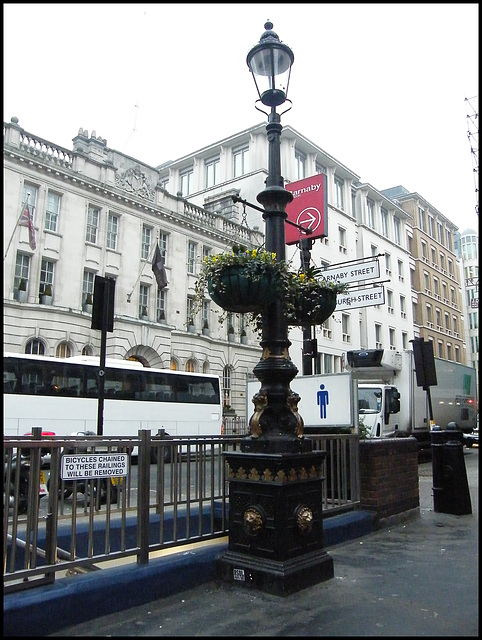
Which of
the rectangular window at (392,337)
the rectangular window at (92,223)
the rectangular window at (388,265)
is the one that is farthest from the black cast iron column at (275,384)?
the rectangular window at (388,265)

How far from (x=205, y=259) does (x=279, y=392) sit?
1497 millimetres

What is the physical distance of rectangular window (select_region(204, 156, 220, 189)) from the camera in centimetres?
4188

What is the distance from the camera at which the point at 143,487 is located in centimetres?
454

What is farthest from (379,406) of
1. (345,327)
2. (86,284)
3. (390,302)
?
(390,302)

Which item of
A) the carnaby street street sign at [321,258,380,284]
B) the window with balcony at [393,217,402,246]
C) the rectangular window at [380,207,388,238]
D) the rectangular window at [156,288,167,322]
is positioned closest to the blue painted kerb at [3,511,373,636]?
the carnaby street street sign at [321,258,380,284]

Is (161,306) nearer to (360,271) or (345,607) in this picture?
(360,271)

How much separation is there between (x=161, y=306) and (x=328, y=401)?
23.2 m

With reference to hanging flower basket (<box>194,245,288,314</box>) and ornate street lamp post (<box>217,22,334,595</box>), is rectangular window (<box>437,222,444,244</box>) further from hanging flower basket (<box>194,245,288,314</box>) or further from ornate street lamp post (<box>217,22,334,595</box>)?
hanging flower basket (<box>194,245,288,314</box>)

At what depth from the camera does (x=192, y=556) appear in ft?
15.3

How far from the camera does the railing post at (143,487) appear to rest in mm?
4439

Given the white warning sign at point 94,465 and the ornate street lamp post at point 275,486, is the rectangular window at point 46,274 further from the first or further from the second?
the white warning sign at point 94,465

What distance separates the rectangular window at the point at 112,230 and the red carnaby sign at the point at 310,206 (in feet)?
61.4

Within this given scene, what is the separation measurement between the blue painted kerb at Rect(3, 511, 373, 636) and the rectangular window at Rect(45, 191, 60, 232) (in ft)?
76.2

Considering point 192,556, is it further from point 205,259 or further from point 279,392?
point 205,259
